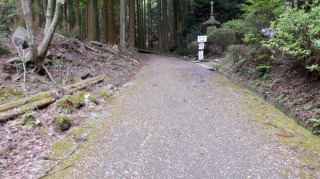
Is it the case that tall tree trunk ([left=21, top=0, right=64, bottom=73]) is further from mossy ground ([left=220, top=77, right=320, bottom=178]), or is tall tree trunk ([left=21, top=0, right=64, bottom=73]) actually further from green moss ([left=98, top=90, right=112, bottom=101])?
mossy ground ([left=220, top=77, right=320, bottom=178])

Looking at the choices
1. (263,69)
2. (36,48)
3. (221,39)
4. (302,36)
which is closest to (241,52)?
(263,69)

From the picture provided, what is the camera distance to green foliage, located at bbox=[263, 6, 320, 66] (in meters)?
4.19

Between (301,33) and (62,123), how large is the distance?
4639 millimetres

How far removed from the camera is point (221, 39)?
45.5 feet

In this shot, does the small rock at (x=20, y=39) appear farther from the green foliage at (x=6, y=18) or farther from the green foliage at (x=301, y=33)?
the green foliage at (x=301, y=33)

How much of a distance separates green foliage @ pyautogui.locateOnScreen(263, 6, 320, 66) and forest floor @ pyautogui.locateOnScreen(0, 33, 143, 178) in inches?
164

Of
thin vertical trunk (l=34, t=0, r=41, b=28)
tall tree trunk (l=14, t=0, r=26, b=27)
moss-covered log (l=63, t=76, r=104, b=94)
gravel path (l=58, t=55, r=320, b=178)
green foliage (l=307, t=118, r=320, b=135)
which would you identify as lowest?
gravel path (l=58, t=55, r=320, b=178)

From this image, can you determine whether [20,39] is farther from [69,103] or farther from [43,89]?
[69,103]

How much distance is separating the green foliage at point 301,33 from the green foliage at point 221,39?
8.50 metres

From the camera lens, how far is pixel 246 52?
722 centimetres

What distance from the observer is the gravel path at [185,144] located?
2871 mm

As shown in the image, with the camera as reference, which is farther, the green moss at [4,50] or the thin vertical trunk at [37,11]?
the thin vertical trunk at [37,11]

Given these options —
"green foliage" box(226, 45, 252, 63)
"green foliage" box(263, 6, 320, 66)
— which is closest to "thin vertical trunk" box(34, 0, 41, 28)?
"green foliage" box(226, 45, 252, 63)

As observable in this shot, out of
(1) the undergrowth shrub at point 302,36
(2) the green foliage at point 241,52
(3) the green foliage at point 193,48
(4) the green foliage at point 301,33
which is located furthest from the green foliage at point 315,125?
(3) the green foliage at point 193,48
